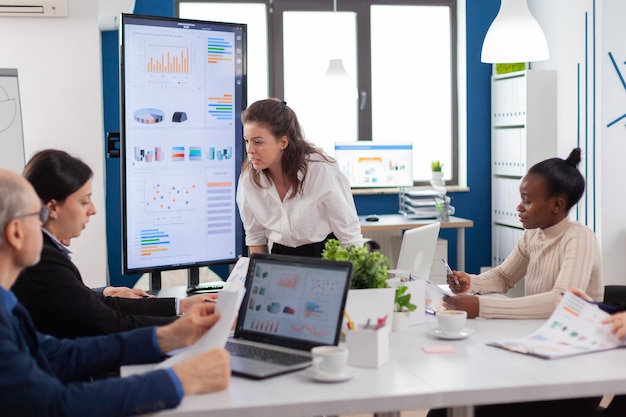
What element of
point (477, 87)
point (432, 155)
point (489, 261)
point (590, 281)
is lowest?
point (489, 261)

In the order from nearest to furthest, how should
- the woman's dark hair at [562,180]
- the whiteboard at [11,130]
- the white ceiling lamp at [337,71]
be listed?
the woman's dark hair at [562,180] → the whiteboard at [11,130] → the white ceiling lamp at [337,71]

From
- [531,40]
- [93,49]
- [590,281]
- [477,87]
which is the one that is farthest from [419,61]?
[590,281]

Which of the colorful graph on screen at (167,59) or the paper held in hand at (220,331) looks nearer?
the paper held in hand at (220,331)

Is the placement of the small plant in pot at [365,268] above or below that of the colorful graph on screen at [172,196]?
below

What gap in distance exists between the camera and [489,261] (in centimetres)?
697

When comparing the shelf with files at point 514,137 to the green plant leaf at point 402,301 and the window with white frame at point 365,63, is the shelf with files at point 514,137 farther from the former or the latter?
the green plant leaf at point 402,301

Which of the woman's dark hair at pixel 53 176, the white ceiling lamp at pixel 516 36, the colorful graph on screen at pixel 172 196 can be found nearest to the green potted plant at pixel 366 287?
the woman's dark hair at pixel 53 176

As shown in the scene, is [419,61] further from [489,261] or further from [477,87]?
[489,261]

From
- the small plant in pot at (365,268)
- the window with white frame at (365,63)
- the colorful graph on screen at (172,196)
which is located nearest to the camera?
the small plant in pot at (365,268)

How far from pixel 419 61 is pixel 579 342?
16.6 feet

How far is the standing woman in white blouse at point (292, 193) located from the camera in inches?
131

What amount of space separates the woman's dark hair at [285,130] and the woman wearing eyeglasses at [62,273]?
104 centimetres

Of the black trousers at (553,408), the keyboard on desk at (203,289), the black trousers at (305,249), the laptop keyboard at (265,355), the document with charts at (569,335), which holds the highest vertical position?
the black trousers at (305,249)

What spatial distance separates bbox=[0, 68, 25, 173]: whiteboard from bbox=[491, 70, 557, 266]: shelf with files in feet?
11.7
